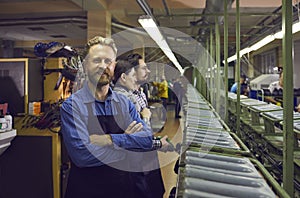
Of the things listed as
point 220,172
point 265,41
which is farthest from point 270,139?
point 265,41

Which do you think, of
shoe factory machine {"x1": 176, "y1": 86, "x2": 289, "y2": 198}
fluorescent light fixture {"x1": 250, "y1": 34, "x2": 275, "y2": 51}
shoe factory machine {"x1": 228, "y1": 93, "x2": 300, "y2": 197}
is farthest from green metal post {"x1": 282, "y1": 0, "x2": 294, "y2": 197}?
fluorescent light fixture {"x1": 250, "y1": 34, "x2": 275, "y2": 51}

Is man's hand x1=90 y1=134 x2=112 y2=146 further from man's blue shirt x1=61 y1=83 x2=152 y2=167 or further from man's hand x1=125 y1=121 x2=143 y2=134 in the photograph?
man's hand x1=125 y1=121 x2=143 y2=134

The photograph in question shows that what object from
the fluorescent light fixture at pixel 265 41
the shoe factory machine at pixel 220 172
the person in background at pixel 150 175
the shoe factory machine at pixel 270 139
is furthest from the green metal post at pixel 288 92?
the fluorescent light fixture at pixel 265 41

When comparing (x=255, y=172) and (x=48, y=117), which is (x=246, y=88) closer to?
(x=48, y=117)

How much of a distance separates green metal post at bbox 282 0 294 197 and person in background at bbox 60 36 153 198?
98 cm

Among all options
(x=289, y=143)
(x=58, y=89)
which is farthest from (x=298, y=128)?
(x=58, y=89)

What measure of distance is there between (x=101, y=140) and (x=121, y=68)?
1.16 m

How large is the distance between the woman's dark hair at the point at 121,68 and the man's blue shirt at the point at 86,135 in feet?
2.77

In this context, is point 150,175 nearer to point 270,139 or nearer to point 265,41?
point 270,139

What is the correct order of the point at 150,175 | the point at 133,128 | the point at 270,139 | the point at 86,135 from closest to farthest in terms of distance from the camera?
1. the point at 86,135
2. the point at 133,128
3. the point at 150,175
4. the point at 270,139

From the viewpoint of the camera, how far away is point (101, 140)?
198 cm

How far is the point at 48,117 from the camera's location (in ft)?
10.6

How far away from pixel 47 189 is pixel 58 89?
1085 mm

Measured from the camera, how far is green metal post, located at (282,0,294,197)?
53.3 inches
